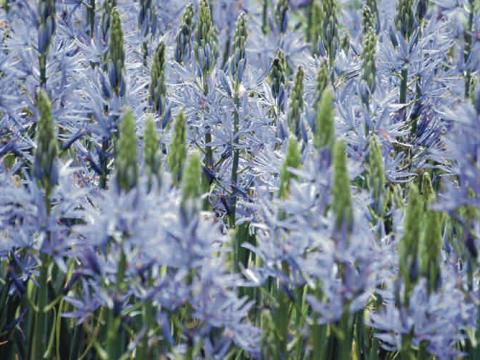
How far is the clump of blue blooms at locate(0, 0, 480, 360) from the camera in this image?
9.05 ft

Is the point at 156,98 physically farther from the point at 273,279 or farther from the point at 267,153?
the point at 273,279

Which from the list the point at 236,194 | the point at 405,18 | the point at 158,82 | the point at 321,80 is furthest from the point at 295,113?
the point at 405,18

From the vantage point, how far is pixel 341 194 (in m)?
2.58

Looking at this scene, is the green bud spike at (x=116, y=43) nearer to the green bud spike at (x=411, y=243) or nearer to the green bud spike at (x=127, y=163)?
the green bud spike at (x=127, y=163)

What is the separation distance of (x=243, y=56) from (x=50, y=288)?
5.69 ft

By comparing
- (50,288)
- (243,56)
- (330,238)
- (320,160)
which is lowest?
(50,288)

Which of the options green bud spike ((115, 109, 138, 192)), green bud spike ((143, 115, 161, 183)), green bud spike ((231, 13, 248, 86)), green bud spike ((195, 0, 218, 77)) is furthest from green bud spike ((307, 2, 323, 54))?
green bud spike ((115, 109, 138, 192))

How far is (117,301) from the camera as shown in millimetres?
2828

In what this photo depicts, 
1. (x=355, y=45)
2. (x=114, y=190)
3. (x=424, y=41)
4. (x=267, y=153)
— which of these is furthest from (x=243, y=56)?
(x=114, y=190)

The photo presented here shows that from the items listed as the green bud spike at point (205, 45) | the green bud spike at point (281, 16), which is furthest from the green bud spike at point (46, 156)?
the green bud spike at point (281, 16)

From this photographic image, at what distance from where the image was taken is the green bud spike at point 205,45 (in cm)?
498

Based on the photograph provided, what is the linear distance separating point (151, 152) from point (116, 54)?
4.33ft

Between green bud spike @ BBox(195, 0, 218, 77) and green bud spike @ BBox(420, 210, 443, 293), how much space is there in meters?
2.39

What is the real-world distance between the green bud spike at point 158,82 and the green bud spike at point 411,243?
1.65 metres
